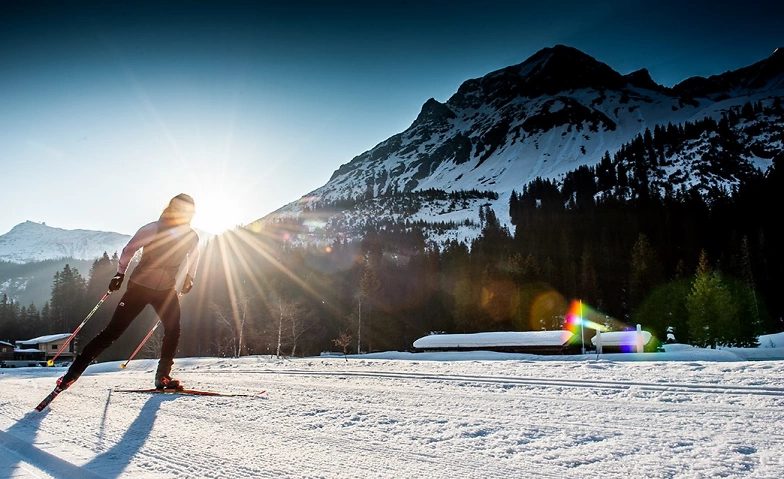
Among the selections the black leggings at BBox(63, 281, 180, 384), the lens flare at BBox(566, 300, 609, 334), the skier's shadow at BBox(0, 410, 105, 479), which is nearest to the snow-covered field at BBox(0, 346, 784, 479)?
the skier's shadow at BBox(0, 410, 105, 479)

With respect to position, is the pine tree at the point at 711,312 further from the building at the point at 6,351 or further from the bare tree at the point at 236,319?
the building at the point at 6,351

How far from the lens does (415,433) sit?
268 cm

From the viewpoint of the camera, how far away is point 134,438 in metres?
2.68

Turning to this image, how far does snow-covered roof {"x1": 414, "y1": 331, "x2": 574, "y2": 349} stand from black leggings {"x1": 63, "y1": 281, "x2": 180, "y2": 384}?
24154 millimetres

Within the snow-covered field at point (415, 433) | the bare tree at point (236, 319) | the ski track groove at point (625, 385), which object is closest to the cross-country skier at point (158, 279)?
the snow-covered field at point (415, 433)

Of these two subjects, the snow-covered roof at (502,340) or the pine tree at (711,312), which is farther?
the pine tree at (711,312)

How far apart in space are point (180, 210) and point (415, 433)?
12.2 feet

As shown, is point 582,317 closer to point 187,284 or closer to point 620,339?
point 620,339

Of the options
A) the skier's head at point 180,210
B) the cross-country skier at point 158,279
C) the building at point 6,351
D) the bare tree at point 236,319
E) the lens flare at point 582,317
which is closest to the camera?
the cross-country skier at point 158,279

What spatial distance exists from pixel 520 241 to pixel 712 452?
67298 millimetres

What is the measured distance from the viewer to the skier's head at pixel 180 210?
4.88 meters

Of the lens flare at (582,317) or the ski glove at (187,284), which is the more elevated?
the ski glove at (187,284)

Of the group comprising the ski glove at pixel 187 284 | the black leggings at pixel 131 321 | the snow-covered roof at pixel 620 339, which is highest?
the ski glove at pixel 187 284

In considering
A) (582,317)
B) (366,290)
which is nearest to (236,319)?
(366,290)
